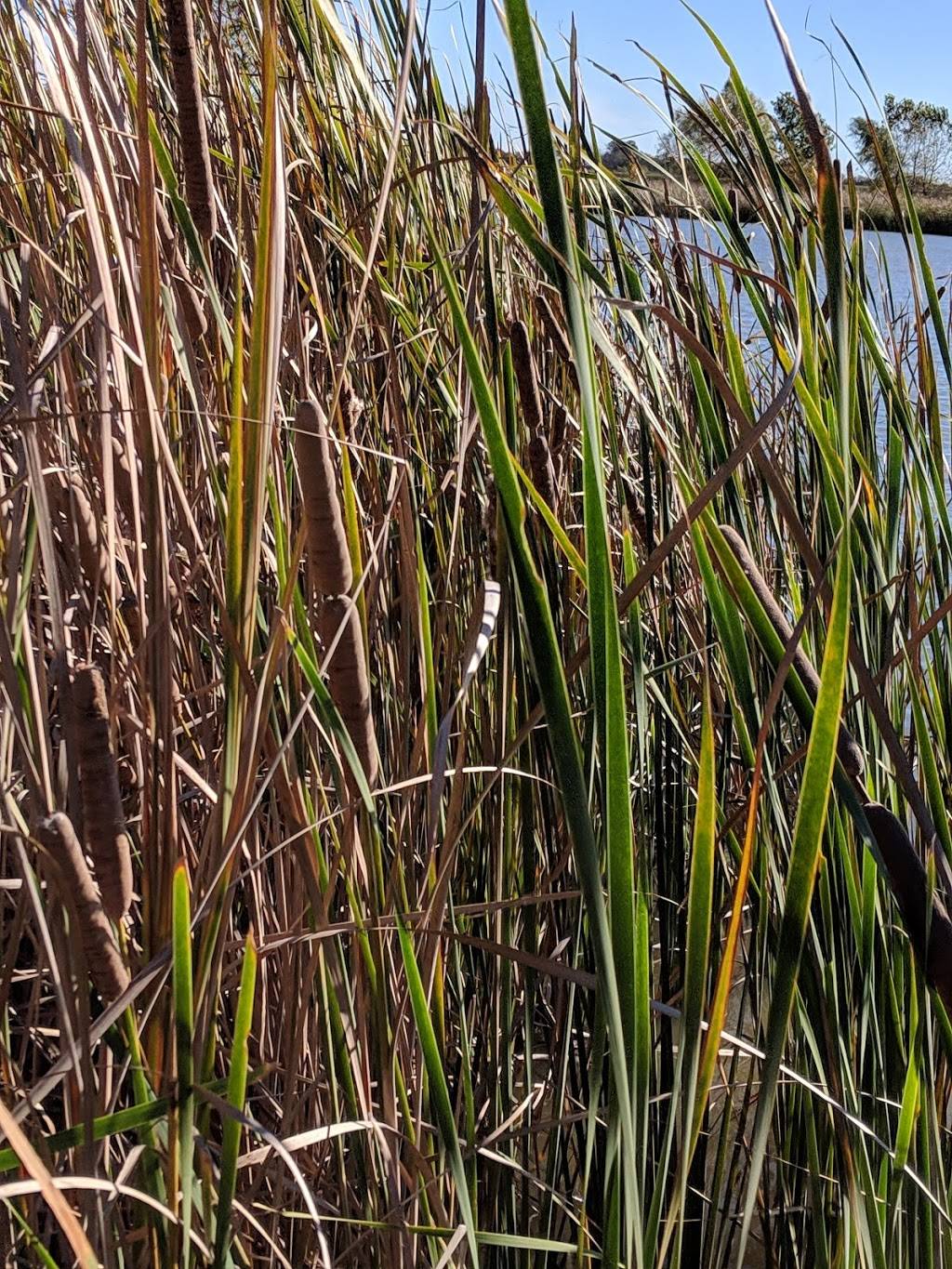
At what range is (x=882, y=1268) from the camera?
0.61m

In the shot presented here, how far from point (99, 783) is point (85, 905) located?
0.15 feet

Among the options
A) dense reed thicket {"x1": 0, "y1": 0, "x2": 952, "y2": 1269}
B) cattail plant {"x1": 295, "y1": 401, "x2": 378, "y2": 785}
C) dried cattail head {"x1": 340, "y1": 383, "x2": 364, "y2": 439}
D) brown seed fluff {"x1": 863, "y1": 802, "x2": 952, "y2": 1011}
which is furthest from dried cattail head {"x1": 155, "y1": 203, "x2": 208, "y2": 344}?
brown seed fluff {"x1": 863, "y1": 802, "x2": 952, "y2": 1011}

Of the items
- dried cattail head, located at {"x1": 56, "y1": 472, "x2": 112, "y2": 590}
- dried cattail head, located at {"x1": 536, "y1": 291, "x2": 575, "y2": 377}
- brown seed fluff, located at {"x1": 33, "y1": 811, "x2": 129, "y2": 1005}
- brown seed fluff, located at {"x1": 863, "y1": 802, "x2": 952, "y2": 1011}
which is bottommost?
brown seed fluff, located at {"x1": 863, "y1": 802, "x2": 952, "y2": 1011}

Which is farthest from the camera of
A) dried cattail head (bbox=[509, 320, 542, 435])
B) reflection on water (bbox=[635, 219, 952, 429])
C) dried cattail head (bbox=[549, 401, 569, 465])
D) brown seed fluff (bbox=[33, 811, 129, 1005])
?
reflection on water (bbox=[635, 219, 952, 429])

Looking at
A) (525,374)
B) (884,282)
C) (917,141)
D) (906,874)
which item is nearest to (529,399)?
(525,374)

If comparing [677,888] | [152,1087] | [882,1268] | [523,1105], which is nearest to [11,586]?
[152,1087]

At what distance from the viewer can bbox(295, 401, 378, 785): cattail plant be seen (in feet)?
1.23

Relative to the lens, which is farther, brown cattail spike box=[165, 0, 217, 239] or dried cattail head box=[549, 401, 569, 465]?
dried cattail head box=[549, 401, 569, 465]

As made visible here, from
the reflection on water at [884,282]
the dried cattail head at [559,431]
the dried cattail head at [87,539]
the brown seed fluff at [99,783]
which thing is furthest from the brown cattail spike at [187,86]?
the reflection on water at [884,282]

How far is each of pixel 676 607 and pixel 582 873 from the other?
2.01 feet

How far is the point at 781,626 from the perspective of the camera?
47 cm

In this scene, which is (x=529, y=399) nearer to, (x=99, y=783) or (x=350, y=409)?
(x=350, y=409)

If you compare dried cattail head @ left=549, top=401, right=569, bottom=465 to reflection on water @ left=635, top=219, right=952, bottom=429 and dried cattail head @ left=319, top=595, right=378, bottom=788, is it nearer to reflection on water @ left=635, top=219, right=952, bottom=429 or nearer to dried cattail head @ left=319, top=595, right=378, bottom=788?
reflection on water @ left=635, top=219, right=952, bottom=429

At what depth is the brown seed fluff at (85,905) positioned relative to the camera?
339 millimetres
